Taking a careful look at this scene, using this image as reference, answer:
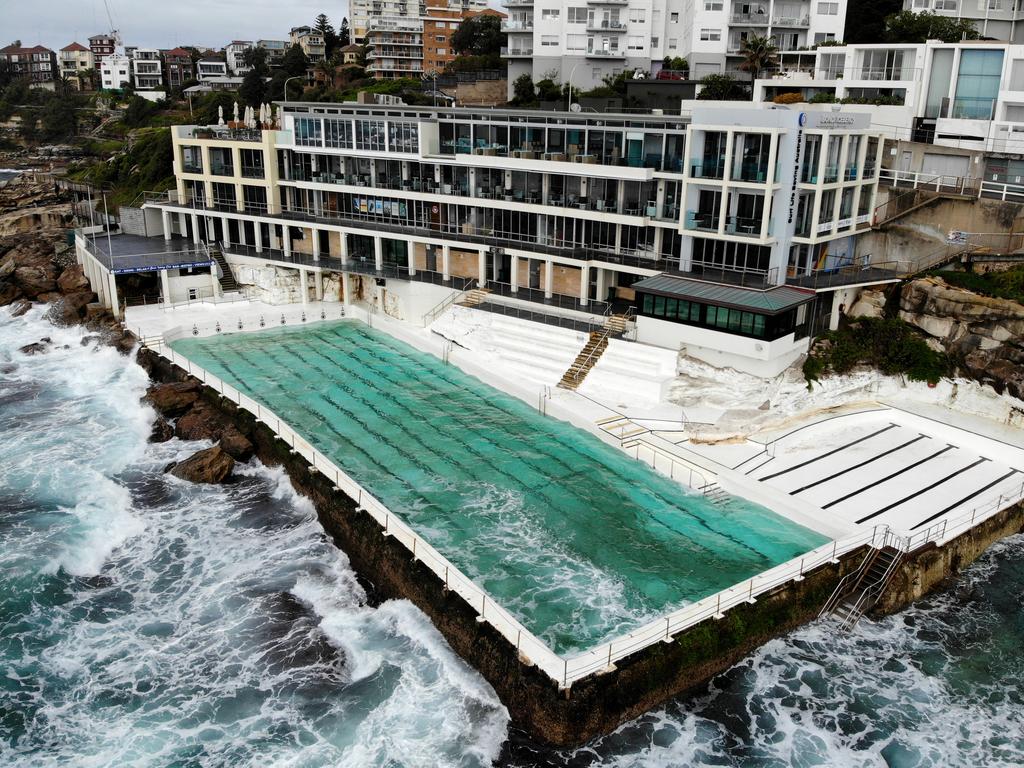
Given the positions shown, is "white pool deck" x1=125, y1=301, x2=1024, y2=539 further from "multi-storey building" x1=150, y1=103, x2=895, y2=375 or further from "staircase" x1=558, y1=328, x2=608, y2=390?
"multi-storey building" x1=150, y1=103, x2=895, y2=375

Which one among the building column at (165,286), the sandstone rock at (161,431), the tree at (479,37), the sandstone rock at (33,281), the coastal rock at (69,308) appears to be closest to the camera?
the sandstone rock at (161,431)

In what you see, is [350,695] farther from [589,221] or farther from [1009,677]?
A: [589,221]

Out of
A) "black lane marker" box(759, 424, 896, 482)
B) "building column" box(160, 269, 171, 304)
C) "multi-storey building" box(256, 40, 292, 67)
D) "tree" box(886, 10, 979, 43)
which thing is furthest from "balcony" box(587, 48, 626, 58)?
"multi-storey building" box(256, 40, 292, 67)

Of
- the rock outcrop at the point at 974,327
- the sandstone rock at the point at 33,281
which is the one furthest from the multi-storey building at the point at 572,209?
the sandstone rock at the point at 33,281

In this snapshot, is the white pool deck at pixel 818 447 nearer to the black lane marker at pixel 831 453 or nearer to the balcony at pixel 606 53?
the black lane marker at pixel 831 453

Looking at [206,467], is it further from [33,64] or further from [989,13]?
[33,64]

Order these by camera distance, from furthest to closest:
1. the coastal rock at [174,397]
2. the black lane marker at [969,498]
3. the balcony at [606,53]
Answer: the balcony at [606,53] → the coastal rock at [174,397] → the black lane marker at [969,498]

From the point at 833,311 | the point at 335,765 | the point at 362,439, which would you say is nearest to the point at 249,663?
the point at 335,765
